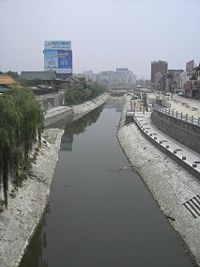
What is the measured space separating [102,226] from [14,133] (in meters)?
7.02

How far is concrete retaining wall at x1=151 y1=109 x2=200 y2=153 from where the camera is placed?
34.3 m

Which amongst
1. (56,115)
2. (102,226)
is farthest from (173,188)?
(56,115)

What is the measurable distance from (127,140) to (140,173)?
54.2 ft

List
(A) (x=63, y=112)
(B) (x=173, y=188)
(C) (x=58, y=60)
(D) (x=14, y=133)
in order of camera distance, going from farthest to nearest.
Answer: (C) (x=58, y=60), (A) (x=63, y=112), (B) (x=173, y=188), (D) (x=14, y=133)

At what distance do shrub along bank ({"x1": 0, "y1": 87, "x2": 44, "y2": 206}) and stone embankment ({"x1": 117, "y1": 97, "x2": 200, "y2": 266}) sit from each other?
30.2 feet

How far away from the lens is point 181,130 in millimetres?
39656

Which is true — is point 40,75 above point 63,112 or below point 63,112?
above

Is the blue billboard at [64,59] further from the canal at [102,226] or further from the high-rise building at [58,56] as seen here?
the canal at [102,226]

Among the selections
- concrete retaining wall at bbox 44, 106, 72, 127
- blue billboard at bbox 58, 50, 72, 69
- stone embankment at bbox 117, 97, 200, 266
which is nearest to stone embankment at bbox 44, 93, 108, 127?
concrete retaining wall at bbox 44, 106, 72, 127

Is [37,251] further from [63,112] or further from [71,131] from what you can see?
[63,112]

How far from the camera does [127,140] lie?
5097 cm

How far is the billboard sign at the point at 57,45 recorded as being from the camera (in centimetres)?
11238

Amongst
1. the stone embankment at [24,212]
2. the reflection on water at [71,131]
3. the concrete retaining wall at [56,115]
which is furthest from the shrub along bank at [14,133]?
the concrete retaining wall at [56,115]

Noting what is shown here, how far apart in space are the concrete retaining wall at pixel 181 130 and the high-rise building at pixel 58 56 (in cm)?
6317
